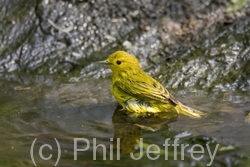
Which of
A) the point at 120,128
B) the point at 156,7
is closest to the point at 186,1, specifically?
the point at 156,7

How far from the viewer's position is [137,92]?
5887 mm

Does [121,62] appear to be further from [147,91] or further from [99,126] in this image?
[99,126]

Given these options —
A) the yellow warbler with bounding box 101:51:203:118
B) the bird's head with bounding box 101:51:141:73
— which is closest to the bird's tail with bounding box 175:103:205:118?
the yellow warbler with bounding box 101:51:203:118

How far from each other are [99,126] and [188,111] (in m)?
1.09

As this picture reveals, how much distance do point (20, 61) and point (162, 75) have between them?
→ 7.44 ft

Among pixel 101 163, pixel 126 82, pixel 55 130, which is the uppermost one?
pixel 126 82

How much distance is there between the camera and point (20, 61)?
7324 mm

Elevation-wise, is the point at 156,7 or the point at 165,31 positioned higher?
the point at 156,7

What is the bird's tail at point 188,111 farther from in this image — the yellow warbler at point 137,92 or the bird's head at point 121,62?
the bird's head at point 121,62

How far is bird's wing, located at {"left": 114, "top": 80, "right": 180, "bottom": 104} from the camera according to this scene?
5.66 metres

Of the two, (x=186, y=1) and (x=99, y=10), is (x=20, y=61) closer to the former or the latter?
(x=99, y=10)

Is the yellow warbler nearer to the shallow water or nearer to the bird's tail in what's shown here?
the bird's tail

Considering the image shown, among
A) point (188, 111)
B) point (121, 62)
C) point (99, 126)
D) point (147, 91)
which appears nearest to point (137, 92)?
point (147, 91)

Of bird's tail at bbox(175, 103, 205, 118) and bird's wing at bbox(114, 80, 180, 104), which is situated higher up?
bird's wing at bbox(114, 80, 180, 104)
